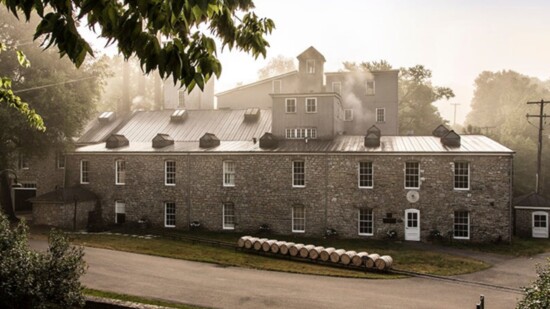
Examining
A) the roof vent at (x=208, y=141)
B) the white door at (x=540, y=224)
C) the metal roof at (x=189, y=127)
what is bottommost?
the white door at (x=540, y=224)

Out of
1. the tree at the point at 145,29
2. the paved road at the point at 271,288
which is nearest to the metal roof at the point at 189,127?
the paved road at the point at 271,288

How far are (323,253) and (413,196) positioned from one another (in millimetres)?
8960

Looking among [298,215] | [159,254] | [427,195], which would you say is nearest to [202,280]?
[159,254]

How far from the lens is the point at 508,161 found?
1111 inches

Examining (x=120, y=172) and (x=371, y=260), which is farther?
(x=120, y=172)

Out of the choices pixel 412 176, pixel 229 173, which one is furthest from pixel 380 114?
pixel 229 173

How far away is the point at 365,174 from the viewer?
30422 millimetres

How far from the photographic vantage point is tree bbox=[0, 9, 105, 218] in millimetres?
31391

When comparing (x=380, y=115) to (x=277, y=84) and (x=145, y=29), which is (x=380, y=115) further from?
(x=145, y=29)

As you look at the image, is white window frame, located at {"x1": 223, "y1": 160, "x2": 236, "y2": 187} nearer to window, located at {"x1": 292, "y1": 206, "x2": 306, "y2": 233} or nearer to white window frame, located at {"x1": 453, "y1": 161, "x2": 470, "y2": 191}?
window, located at {"x1": 292, "y1": 206, "x2": 306, "y2": 233}

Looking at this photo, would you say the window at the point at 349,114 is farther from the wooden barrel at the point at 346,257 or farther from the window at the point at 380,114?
the wooden barrel at the point at 346,257

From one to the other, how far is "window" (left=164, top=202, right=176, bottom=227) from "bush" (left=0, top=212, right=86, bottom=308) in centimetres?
2010

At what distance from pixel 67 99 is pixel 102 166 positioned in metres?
6.11

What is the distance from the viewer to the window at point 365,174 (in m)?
30.3
